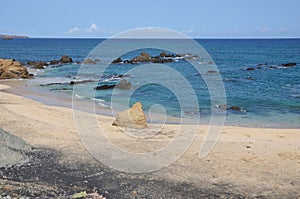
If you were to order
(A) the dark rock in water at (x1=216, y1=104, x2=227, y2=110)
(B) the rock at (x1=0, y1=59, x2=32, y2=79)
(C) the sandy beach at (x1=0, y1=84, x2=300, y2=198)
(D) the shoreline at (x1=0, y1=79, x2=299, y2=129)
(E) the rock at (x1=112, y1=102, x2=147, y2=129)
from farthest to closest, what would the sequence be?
(B) the rock at (x1=0, y1=59, x2=32, y2=79) → (A) the dark rock in water at (x1=216, y1=104, x2=227, y2=110) → (D) the shoreline at (x1=0, y1=79, x2=299, y2=129) → (E) the rock at (x1=112, y1=102, x2=147, y2=129) → (C) the sandy beach at (x1=0, y1=84, x2=300, y2=198)

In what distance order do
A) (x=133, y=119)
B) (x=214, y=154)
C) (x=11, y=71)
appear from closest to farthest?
(x=214, y=154)
(x=133, y=119)
(x=11, y=71)

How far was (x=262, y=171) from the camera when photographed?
34.3 ft

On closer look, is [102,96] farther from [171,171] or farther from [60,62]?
[60,62]

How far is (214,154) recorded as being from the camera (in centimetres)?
1202

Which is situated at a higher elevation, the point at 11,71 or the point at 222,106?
the point at 11,71

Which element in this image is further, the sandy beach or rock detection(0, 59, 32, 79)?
rock detection(0, 59, 32, 79)

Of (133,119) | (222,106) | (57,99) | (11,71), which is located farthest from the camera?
(11,71)

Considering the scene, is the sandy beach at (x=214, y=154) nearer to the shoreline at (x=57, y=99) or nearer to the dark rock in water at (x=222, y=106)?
the shoreline at (x=57, y=99)

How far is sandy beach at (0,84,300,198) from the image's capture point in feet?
31.0

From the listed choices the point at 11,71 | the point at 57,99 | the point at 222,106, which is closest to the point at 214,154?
the point at 222,106

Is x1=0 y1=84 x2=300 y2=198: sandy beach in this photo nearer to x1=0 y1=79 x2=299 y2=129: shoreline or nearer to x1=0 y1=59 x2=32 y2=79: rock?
x1=0 y1=79 x2=299 y2=129: shoreline

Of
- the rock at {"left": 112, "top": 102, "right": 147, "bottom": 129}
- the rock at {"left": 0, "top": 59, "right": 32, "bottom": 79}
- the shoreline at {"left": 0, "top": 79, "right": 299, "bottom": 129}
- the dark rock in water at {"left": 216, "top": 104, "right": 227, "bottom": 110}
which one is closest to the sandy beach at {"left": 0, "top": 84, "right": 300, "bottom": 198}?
the rock at {"left": 112, "top": 102, "right": 147, "bottom": 129}

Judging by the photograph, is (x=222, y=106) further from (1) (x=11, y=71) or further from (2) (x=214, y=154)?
(1) (x=11, y=71)

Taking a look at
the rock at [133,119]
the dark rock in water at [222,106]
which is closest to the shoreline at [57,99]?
the rock at [133,119]
